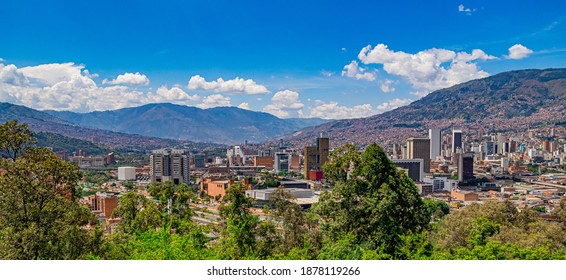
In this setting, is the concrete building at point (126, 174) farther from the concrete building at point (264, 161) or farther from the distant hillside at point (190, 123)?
the distant hillside at point (190, 123)

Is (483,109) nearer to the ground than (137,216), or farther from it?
farther from it

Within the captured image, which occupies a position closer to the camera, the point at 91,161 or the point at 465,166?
the point at 465,166

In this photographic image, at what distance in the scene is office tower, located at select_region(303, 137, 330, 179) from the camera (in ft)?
90.0

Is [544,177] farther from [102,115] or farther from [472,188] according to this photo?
[102,115]

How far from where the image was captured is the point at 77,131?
163 feet

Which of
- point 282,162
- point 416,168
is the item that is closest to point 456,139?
point 282,162

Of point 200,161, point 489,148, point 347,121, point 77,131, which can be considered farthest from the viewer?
point 77,131


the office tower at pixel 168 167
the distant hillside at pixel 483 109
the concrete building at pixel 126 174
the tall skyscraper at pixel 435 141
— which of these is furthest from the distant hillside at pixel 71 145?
the tall skyscraper at pixel 435 141

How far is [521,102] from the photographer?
199ft

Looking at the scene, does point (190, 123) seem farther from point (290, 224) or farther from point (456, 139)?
point (290, 224)

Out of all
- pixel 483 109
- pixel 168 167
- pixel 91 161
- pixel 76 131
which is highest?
pixel 483 109

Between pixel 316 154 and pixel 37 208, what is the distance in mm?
25591

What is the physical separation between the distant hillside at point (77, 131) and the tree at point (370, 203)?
39.8 m
